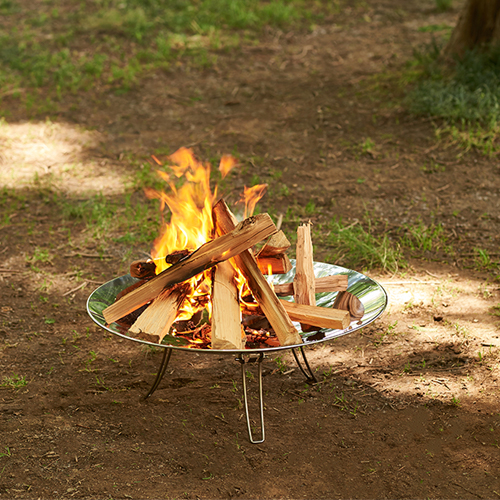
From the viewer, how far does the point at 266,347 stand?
8.34 ft

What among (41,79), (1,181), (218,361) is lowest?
(218,361)

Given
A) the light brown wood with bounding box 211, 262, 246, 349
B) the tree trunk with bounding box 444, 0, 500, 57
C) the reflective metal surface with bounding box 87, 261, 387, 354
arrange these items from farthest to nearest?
the tree trunk with bounding box 444, 0, 500, 57 → the reflective metal surface with bounding box 87, 261, 387, 354 → the light brown wood with bounding box 211, 262, 246, 349

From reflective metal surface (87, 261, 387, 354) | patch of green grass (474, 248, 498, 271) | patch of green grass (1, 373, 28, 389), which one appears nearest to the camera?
reflective metal surface (87, 261, 387, 354)

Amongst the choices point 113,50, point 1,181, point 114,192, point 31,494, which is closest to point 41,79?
point 113,50

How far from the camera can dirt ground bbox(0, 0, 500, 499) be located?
2.66m

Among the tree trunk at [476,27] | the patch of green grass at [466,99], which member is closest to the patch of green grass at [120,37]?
the patch of green grass at [466,99]

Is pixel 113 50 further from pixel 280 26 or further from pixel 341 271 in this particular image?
pixel 341 271

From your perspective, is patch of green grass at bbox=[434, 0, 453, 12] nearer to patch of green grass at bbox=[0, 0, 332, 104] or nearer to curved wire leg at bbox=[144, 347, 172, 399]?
patch of green grass at bbox=[0, 0, 332, 104]

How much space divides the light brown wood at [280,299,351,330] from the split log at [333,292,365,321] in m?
0.16

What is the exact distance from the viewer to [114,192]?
557cm

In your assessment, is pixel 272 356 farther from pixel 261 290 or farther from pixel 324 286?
pixel 261 290

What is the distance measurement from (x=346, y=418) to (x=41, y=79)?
6381 millimetres

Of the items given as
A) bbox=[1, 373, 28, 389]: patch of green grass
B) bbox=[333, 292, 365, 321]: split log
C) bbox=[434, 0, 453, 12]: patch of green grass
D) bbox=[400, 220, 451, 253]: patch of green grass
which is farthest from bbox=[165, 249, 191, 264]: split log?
bbox=[434, 0, 453, 12]: patch of green grass

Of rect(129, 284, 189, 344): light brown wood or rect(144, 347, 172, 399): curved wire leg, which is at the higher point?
rect(129, 284, 189, 344): light brown wood
